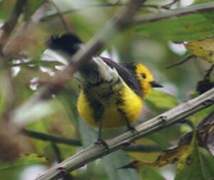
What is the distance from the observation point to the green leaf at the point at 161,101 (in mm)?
1919

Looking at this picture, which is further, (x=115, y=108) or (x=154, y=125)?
(x=115, y=108)

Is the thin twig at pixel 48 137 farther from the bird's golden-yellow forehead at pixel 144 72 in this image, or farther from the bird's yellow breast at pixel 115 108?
the bird's golden-yellow forehead at pixel 144 72

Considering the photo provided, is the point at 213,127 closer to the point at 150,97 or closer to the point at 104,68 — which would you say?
the point at 104,68

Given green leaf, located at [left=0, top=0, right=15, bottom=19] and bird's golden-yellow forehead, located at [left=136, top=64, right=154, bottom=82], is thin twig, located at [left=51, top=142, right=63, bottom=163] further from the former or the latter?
bird's golden-yellow forehead, located at [left=136, top=64, right=154, bottom=82]

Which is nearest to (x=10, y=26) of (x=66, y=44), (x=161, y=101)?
(x=66, y=44)

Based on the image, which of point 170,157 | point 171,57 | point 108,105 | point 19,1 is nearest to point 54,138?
point 108,105

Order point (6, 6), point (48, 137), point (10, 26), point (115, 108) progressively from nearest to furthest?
point (10, 26) → point (6, 6) → point (48, 137) → point (115, 108)

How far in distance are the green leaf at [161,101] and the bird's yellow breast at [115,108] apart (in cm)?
7

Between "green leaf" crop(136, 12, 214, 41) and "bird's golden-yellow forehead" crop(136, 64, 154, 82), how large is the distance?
0.87m

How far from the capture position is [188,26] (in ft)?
4.77

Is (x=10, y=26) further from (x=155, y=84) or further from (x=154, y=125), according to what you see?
(x=155, y=84)

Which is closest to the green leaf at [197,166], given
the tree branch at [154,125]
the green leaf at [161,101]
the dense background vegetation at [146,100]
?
the dense background vegetation at [146,100]

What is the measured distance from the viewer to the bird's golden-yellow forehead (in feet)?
7.79

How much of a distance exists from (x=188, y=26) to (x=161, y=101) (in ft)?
1.69
